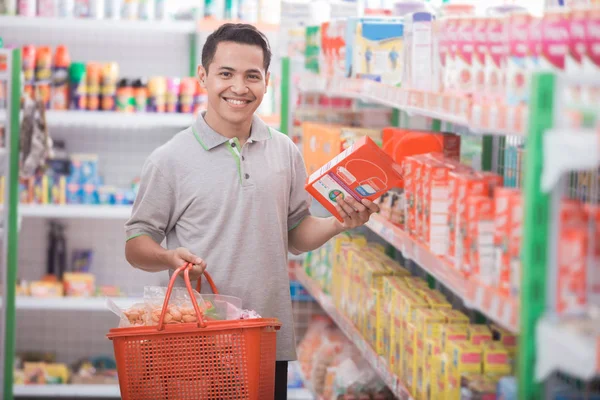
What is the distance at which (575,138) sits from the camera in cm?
170

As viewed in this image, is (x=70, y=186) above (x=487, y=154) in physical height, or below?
below

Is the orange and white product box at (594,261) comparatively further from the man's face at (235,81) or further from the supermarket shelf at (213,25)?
the supermarket shelf at (213,25)

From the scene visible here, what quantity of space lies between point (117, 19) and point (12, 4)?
64cm

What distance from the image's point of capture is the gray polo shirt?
3.07m

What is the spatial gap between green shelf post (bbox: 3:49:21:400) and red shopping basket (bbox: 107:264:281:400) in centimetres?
277

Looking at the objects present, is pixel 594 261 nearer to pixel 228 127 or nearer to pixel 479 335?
pixel 479 335

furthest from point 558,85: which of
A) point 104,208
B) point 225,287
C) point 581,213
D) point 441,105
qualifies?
point 104,208

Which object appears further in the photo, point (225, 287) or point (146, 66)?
point (146, 66)

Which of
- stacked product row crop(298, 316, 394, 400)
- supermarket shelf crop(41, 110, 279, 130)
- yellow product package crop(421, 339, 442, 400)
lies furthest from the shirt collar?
supermarket shelf crop(41, 110, 279, 130)

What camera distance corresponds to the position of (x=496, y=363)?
8.00ft

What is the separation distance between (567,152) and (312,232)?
5.40 ft

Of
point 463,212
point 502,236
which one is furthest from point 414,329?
point 502,236

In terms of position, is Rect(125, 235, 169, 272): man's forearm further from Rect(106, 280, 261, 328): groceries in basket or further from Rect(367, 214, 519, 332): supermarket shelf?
Rect(367, 214, 519, 332): supermarket shelf

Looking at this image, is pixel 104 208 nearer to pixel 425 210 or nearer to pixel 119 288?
pixel 119 288
